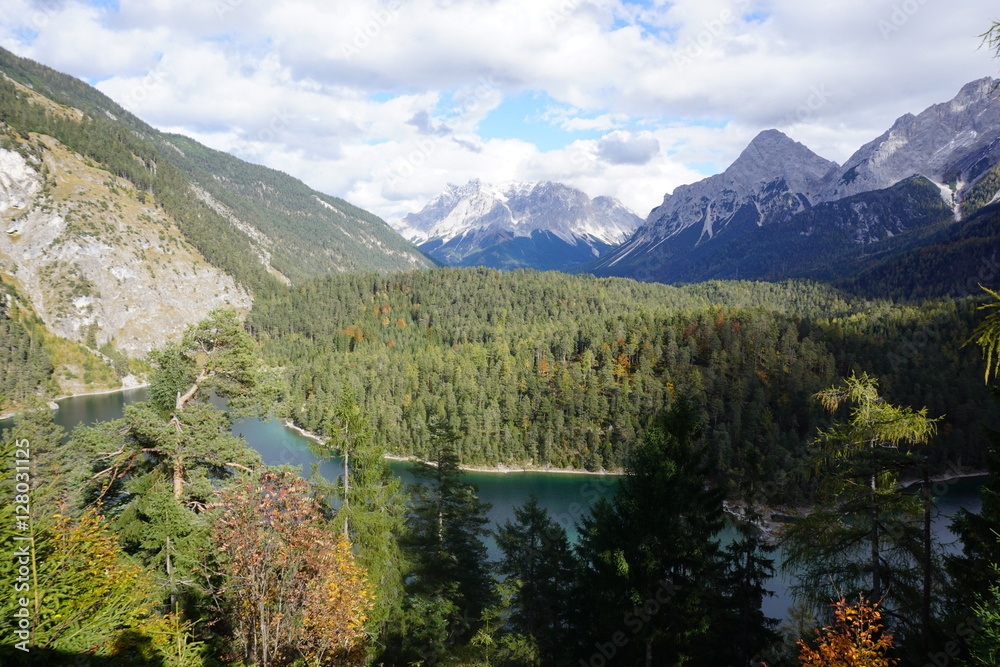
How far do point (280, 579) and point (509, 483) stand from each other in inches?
2683

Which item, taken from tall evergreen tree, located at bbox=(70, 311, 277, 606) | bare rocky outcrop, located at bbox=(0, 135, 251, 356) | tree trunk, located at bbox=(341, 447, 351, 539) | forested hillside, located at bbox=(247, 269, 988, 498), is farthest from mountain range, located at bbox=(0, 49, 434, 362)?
tall evergreen tree, located at bbox=(70, 311, 277, 606)

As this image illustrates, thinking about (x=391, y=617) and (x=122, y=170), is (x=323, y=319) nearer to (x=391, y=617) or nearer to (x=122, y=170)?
(x=122, y=170)

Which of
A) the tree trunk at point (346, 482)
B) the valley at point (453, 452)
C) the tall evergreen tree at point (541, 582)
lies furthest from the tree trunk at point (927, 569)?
the tree trunk at point (346, 482)

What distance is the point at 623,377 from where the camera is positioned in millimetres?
93812

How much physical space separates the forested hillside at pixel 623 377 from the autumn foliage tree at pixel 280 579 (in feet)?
182

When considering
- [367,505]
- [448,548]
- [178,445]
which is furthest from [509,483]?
[178,445]

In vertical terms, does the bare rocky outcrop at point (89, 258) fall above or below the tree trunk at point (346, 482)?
above

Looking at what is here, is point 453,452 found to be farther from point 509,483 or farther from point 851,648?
point 509,483

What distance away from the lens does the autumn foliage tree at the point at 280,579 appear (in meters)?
8.32

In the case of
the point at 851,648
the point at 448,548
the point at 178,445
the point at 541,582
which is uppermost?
the point at 178,445

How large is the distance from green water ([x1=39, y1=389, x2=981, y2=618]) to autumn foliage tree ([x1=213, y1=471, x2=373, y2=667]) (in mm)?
39092

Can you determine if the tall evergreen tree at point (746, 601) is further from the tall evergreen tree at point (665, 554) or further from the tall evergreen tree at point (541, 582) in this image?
the tall evergreen tree at point (541, 582)

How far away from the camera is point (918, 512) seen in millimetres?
9266

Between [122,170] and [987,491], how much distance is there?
225m
